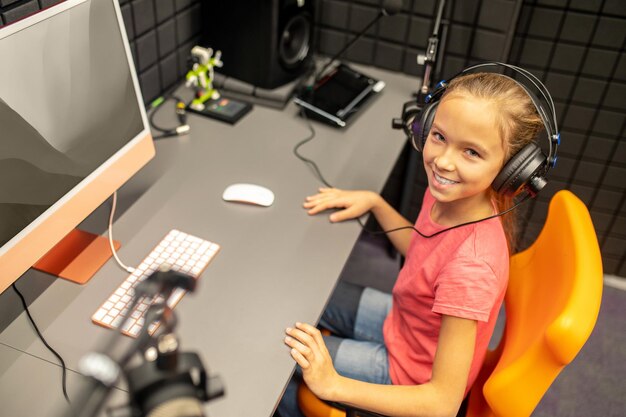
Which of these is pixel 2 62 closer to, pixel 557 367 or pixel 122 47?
pixel 122 47

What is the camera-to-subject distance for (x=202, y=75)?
1.52 m

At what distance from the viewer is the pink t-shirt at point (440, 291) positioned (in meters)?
0.91

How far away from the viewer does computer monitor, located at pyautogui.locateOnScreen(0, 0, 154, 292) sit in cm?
84

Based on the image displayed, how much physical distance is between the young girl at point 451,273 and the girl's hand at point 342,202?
18 cm

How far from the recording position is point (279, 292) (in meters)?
1.05

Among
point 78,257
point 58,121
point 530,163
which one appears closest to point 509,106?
point 530,163

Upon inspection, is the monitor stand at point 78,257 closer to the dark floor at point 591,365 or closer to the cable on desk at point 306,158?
the cable on desk at point 306,158

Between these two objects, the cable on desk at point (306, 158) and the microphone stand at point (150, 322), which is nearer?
the microphone stand at point (150, 322)

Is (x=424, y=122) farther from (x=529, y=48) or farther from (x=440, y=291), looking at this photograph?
(x=529, y=48)

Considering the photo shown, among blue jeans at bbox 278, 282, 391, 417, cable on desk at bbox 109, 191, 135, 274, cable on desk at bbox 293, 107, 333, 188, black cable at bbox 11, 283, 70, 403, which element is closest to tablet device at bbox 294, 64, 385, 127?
cable on desk at bbox 293, 107, 333, 188

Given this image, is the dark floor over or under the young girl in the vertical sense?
under

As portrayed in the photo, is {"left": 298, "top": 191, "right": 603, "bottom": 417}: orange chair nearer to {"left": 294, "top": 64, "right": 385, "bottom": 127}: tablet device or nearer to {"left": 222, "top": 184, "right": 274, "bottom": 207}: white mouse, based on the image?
{"left": 222, "top": 184, "right": 274, "bottom": 207}: white mouse

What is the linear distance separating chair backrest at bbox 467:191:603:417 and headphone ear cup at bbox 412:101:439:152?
277 mm

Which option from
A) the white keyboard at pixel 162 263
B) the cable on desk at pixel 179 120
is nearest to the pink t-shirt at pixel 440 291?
the white keyboard at pixel 162 263
